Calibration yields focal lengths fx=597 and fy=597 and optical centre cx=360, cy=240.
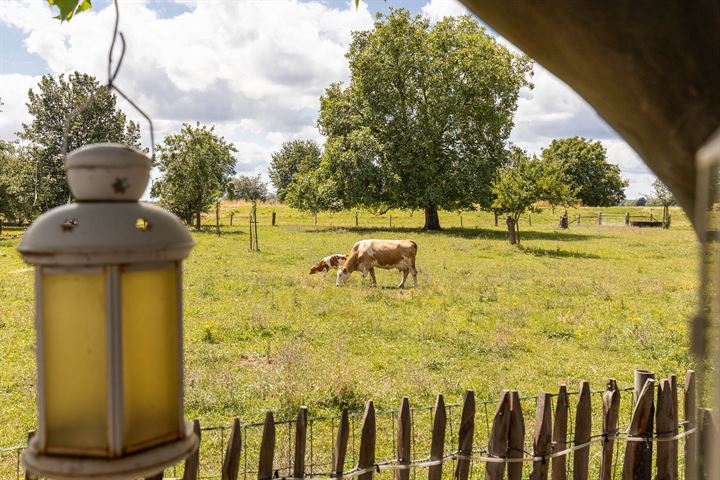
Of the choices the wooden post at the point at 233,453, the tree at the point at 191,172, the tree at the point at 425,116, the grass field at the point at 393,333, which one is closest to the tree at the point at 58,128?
the tree at the point at 191,172

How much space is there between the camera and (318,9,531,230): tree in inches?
1356

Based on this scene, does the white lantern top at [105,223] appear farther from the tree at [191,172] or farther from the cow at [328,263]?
the tree at [191,172]

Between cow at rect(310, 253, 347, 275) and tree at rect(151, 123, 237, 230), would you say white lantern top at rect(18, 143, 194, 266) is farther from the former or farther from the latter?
tree at rect(151, 123, 237, 230)

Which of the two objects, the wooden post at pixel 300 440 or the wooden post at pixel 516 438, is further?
the wooden post at pixel 516 438

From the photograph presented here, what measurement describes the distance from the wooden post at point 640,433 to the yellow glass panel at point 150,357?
3.59 m

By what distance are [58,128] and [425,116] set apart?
92.9 ft

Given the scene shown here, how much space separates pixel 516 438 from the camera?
12.2 ft

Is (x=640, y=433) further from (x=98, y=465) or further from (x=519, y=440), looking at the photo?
(x=98, y=465)

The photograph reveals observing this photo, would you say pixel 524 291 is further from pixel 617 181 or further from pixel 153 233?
pixel 617 181

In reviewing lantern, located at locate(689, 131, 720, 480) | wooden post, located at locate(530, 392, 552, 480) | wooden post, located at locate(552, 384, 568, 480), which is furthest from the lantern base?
wooden post, located at locate(552, 384, 568, 480)

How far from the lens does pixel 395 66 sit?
3522 centimetres

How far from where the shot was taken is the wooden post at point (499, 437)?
3635 millimetres

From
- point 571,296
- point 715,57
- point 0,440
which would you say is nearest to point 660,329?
point 571,296

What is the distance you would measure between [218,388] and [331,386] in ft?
4.44
